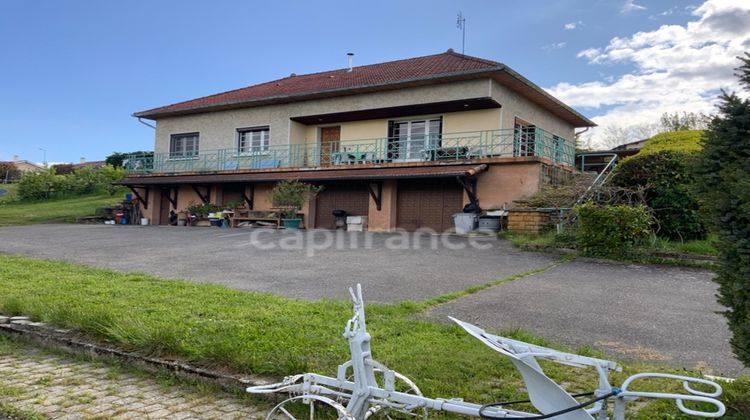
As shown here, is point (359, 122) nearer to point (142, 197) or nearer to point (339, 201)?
point (339, 201)

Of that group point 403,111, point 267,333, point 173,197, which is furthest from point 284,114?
point 267,333

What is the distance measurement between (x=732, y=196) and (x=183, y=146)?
24888 mm

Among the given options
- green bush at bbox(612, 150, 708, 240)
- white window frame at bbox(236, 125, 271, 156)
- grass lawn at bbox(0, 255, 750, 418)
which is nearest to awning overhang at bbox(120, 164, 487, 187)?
white window frame at bbox(236, 125, 271, 156)

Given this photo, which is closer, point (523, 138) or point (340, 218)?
point (523, 138)

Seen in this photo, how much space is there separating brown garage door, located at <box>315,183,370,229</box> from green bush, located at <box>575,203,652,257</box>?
890cm

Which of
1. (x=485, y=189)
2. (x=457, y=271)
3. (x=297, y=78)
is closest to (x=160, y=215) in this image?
(x=297, y=78)

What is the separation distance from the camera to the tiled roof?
17.3 metres

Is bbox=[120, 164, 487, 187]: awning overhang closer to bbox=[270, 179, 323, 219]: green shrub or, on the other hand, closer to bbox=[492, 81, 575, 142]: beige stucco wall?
bbox=[270, 179, 323, 219]: green shrub

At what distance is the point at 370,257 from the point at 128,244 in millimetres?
6856

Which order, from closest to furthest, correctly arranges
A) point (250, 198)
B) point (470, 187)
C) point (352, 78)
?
point (470, 187) → point (250, 198) → point (352, 78)

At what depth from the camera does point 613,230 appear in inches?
395

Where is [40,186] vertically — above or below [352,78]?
below

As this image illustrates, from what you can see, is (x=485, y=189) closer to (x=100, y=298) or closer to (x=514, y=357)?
(x=100, y=298)

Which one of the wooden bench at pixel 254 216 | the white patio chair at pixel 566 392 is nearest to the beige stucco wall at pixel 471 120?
the wooden bench at pixel 254 216
